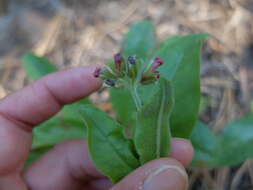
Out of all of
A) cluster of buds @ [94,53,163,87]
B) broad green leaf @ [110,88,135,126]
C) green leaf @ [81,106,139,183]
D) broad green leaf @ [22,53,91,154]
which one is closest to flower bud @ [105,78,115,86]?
cluster of buds @ [94,53,163,87]

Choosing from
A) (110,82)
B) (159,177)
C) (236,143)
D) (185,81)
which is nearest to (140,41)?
(185,81)

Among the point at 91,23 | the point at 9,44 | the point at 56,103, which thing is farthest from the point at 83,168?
the point at 9,44

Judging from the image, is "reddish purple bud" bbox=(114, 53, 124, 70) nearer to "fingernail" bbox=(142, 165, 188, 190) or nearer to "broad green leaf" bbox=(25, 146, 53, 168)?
"fingernail" bbox=(142, 165, 188, 190)

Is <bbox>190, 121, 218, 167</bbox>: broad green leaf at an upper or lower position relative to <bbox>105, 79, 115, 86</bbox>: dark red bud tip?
lower

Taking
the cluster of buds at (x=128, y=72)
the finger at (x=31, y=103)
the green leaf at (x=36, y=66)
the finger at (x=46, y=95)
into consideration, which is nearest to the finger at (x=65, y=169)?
the finger at (x=31, y=103)

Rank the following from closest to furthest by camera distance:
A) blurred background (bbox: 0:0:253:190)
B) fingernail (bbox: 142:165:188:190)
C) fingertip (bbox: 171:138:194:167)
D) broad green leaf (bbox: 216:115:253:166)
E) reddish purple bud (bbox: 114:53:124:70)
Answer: fingernail (bbox: 142:165:188:190), reddish purple bud (bbox: 114:53:124:70), fingertip (bbox: 171:138:194:167), broad green leaf (bbox: 216:115:253:166), blurred background (bbox: 0:0:253:190)


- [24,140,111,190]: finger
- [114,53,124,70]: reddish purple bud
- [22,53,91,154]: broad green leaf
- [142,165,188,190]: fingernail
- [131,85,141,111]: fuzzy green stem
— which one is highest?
[114,53,124,70]: reddish purple bud

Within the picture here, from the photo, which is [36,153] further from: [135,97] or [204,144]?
[135,97]

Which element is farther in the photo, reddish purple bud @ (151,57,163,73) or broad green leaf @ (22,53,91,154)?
broad green leaf @ (22,53,91,154)
